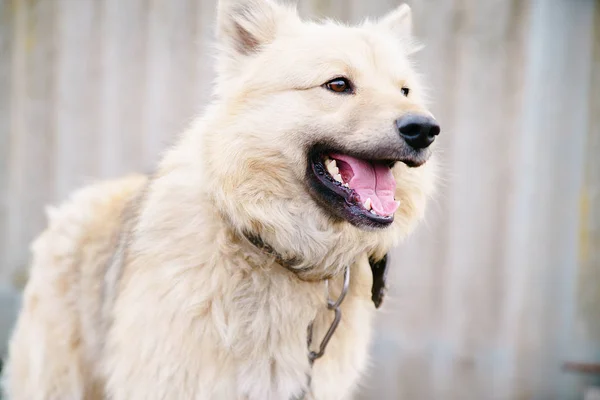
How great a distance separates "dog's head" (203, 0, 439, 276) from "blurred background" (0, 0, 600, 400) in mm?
1434

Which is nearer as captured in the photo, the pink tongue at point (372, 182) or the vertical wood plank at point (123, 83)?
the pink tongue at point (372, 182)

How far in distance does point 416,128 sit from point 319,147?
14.1 inches

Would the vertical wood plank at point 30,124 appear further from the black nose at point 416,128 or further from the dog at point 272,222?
the black nose at point 416,128

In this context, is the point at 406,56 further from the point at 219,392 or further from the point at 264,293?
the point at 219,392

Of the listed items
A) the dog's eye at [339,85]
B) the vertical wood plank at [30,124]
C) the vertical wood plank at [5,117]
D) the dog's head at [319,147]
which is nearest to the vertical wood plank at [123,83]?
the vertical wood plank at [30,124]

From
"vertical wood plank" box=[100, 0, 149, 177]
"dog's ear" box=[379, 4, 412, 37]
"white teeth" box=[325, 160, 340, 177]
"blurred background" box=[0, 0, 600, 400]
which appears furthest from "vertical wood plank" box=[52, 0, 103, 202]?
"white teeth" box=[325, 160, 340, 177]

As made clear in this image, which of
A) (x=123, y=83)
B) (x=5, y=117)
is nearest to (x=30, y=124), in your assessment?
(x=5, y=117)

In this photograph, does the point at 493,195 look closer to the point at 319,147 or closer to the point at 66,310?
the point at 319,147

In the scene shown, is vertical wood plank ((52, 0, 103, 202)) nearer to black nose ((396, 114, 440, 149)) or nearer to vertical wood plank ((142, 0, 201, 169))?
vertical wood plank ((142, 0, 201, 169))

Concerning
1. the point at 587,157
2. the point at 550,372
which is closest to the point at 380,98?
the point at 587,157

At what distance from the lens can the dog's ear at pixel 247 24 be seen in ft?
7.76

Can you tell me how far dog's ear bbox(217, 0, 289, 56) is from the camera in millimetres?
2365

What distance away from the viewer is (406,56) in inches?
105

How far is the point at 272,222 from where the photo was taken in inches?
85.1
